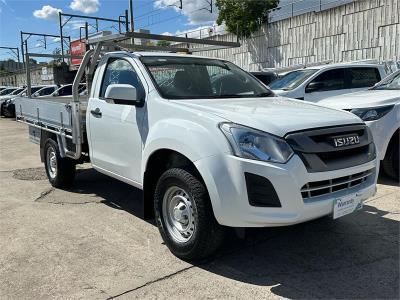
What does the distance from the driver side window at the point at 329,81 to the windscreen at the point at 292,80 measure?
0.73ft

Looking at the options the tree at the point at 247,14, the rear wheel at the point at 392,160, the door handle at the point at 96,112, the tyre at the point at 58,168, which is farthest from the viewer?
the tree at the point at 247,14

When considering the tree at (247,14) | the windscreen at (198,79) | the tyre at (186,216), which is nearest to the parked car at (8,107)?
the tree at (247,14)

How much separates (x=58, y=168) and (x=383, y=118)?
189 inches

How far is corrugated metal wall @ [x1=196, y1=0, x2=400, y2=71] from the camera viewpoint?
18141 mm

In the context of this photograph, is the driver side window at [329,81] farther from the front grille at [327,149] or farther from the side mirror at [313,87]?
the front grille at [327,149]

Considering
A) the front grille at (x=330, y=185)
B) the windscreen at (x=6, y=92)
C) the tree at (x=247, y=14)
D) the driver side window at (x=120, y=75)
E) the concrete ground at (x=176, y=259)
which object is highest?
the tree at (x=247, y=14)

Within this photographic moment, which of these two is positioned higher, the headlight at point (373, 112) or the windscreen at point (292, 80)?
the windscreen at point (292, 80)

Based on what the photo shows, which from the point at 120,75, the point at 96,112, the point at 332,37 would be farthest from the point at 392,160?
the point at 332,37

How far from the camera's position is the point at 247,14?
80.5 feet

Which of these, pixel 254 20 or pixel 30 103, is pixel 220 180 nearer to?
pixel 30 103

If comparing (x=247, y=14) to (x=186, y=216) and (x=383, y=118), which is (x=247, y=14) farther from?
(x=186, y=216)

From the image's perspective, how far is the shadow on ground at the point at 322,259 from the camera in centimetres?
348

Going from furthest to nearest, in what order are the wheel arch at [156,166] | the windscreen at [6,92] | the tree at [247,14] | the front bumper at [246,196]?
the windscreen at [6,92] → the tree at [247,14] → the wheel arch at [156,166] → the front bumper at [246,196]

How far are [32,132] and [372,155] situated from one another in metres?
6.03
